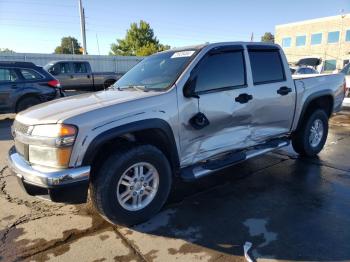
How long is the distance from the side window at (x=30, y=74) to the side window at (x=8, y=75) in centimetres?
22

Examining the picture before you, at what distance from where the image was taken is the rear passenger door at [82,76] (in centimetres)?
1619

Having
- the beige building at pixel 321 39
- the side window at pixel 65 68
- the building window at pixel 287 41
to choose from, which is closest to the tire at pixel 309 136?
the side window at pixel 65 68

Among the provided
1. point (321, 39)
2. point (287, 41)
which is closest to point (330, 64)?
point (321, 39)

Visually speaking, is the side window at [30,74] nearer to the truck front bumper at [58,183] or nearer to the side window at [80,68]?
the side window at [80,68]

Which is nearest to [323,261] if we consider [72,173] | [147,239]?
[147,239]

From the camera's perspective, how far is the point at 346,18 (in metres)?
A: 42.1

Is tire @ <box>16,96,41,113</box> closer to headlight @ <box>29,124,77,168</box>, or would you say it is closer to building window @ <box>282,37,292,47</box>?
headlight @ <box>29,124,77,168</box>

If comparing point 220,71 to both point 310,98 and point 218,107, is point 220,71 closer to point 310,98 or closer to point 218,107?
A: point 218,107

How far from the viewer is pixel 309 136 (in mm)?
5598

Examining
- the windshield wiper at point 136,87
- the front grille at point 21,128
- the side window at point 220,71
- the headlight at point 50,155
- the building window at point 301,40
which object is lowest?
the headlight at point 50,155

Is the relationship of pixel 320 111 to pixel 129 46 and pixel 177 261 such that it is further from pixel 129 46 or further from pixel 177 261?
pixel 129 46

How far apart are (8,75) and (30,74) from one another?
0.58 metres

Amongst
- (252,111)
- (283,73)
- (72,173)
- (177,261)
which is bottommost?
(177,261)

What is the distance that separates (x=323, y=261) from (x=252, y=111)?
203 centimetres
